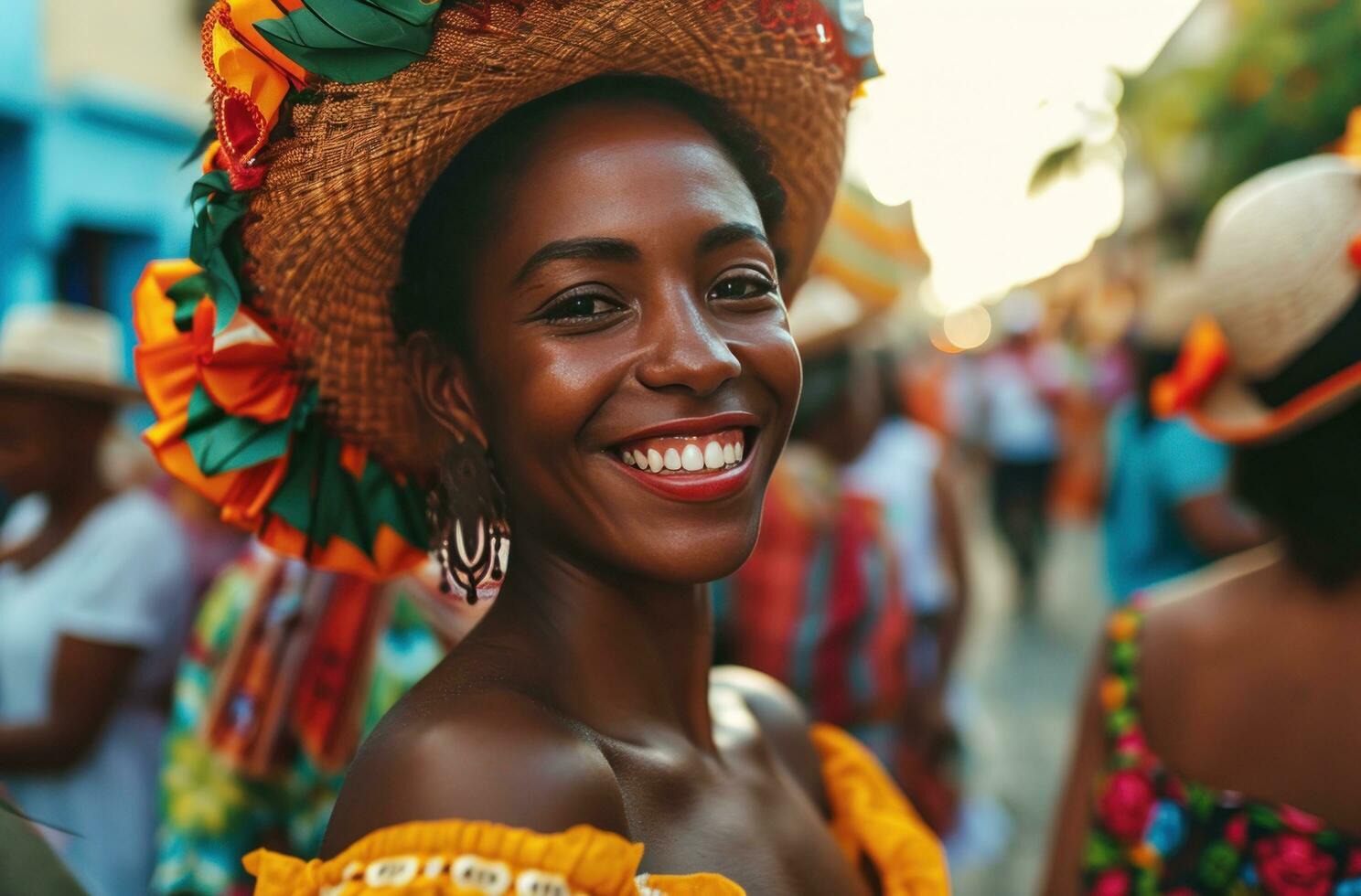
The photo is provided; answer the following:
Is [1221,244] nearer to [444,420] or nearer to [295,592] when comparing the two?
[444,420]

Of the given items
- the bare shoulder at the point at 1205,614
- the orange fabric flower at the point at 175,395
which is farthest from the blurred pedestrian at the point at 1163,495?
the orange fabric flower at the point at 175,395

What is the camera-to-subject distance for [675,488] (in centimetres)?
133

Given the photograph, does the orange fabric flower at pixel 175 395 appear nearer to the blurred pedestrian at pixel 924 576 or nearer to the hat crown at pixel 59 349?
the hat crown at pixel 59 349

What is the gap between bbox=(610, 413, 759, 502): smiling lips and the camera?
1330 mm

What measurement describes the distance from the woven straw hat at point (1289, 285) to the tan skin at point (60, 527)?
2.82m

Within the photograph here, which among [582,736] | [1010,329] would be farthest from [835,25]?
[1010,329]

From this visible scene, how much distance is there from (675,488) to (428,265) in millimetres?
445

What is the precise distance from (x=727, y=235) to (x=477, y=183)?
304 millimetres

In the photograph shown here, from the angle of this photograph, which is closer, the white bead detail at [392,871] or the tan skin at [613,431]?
the white bead detail at [392,871]

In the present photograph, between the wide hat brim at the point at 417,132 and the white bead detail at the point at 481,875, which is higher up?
the wide hat brim at the point at 417,132

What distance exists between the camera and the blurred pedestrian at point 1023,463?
31.4 feet

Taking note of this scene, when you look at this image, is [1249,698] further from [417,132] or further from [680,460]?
[417,132]

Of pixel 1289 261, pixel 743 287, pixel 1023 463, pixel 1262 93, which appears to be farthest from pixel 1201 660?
pixel 1023 463

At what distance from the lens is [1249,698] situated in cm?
212
